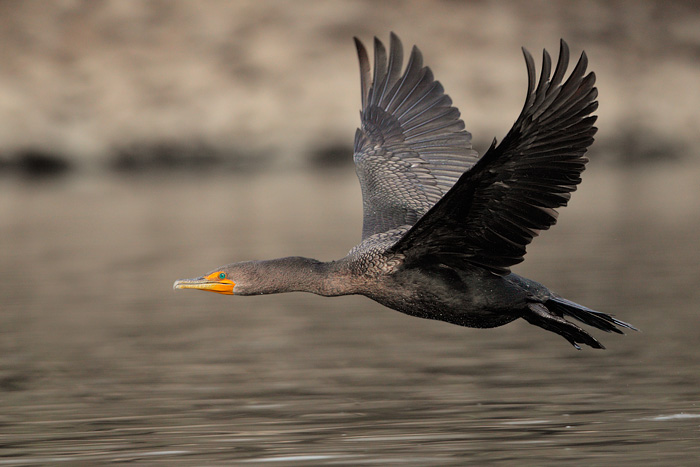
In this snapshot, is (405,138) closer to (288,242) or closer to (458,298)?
(458,298)

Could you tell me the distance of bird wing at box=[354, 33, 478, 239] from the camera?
8.82 metres

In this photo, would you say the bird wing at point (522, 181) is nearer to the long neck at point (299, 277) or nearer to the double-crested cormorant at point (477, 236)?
the double-crested cormorant at point (477, 236)

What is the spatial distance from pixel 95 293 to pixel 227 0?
898 inches

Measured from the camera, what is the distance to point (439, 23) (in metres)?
34.3

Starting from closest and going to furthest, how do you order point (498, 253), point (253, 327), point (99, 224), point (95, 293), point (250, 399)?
point (498, 253), point (250, 399), point (253, 327), point (95, 293), point (99, 224)

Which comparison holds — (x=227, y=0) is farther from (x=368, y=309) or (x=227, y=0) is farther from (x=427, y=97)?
(x=427, y=97)

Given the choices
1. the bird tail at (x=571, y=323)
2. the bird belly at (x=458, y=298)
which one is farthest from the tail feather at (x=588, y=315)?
the bird belly at (x=458, y=298)

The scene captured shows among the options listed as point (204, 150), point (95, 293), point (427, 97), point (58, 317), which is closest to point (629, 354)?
point (427, 97)

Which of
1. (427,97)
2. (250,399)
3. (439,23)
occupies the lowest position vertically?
(250,399)

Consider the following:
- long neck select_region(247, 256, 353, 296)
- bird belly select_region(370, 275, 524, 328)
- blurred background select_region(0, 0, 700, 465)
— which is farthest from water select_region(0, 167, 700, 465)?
long neck select_region(247, 256, 353, 296)

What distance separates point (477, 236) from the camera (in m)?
6.75

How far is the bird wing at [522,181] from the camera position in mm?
6078

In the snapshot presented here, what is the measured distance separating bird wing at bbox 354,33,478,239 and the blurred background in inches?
51.0

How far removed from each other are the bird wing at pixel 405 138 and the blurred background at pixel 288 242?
129cm
